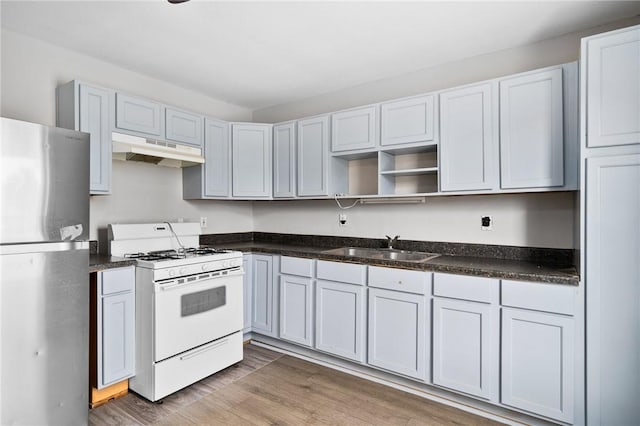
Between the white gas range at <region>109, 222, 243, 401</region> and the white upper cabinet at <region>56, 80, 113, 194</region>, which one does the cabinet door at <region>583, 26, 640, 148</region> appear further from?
the white upper cabinet at <region>56, 80, 113, 194</region>

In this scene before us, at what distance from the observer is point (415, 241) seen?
122 inches

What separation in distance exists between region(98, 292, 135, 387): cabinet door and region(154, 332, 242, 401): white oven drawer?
0.26 meters

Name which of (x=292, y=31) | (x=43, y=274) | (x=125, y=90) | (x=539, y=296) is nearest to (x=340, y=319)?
(x=539, y=296)

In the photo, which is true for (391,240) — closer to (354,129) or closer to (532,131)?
(354,129)

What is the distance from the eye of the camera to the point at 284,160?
11.9ft

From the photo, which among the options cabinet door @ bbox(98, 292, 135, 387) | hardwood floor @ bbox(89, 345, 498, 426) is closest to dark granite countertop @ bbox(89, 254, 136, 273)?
cabinet door @ bbox(98, 292, 135, 387)

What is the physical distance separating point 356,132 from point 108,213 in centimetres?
222

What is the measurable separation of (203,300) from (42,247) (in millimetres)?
1125

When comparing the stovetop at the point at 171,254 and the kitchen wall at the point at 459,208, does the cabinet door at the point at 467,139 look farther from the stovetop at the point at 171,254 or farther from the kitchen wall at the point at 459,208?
the stovetop at the point at 171,254

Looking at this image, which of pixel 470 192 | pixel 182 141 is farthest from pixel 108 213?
pixel 470 192

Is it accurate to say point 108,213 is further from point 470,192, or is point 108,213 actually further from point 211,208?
point 470,192

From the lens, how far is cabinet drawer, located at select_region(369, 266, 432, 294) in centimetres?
244

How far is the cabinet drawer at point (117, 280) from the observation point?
2.34 meters

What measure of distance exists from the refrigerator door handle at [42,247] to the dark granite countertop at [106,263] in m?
0.27
